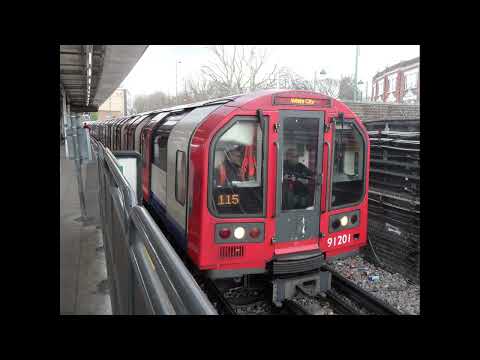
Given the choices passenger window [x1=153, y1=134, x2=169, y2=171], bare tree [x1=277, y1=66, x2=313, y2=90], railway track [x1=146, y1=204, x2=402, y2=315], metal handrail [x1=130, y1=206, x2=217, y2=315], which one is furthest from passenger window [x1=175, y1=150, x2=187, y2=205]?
bare tree [x1=277, y1=66, x2=313, y2=90]

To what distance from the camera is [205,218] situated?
5.01 meters

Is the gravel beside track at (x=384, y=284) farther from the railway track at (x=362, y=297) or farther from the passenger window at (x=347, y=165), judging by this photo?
the passenger window at (x=347, y=165)

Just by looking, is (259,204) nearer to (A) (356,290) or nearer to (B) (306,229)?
(B) (306,229)

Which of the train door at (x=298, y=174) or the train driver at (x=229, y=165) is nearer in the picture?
the train driver at (x=229, y=165)

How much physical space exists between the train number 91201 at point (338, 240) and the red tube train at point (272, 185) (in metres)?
0.02

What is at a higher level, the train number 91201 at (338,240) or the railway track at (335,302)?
the train number 91201 at (338,240)

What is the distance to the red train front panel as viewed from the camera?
5039mm

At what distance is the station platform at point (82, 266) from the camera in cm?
423

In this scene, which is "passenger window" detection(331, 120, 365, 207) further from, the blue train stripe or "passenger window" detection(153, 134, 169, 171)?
"passenger window" detection(153, 134, 169, 171)

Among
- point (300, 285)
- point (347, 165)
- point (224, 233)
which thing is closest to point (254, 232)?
point (224, 233)

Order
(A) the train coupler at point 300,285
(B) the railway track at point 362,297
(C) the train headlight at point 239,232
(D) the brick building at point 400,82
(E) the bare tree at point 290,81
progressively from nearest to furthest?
(C) the train headlight at point 239,232, (A) the train coupler at point 300,285, (B) the railway track at point 362,297, (E) the bare tree at point 290,81, (D) the brick building at point 400,82

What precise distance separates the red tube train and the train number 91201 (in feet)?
0.08

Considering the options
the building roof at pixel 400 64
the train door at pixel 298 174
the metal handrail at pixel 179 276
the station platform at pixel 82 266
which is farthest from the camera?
the building roof at pixel 400 64

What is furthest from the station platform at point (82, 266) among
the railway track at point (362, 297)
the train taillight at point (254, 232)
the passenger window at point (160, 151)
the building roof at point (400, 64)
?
the building roof at point (400, 64)
